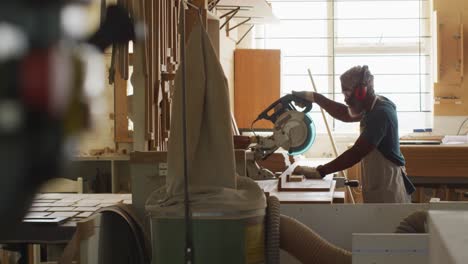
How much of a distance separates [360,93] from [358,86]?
1.9 inches

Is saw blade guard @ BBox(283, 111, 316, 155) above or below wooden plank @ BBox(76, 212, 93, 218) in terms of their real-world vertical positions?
above

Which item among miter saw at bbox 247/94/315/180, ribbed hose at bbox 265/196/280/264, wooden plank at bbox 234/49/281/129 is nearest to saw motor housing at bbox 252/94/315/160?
miter saw at bbox 247/94/315/180

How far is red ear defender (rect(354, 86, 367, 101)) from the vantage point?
3.92 m

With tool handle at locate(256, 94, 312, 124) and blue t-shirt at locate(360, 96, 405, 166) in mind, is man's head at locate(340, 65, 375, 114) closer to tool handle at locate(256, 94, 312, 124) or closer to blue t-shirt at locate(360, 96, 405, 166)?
blue t-shirt at locate(360, 96, 405, 166)

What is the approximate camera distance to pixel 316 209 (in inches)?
105

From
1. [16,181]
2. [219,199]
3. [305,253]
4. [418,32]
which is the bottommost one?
[305,253]

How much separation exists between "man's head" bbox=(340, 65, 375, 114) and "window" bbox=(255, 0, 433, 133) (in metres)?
5.13

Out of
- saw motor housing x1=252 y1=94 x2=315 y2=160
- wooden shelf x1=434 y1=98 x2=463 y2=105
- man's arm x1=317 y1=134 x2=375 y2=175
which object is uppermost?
Answer: wooden shelf x1=434 y1=98 x2=463 y2=105

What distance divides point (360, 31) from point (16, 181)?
937 cm

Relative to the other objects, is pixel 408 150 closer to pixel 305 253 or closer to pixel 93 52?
pixel 305 253

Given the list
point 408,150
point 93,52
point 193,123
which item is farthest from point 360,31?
point 93,52

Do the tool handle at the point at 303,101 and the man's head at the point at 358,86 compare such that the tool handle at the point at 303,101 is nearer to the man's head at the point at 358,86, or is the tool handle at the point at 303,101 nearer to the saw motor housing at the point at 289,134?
the saw motor housing at the point at 289,134

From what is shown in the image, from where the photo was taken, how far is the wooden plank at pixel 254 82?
8281 mm

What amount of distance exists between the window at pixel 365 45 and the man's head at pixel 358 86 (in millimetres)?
5127
